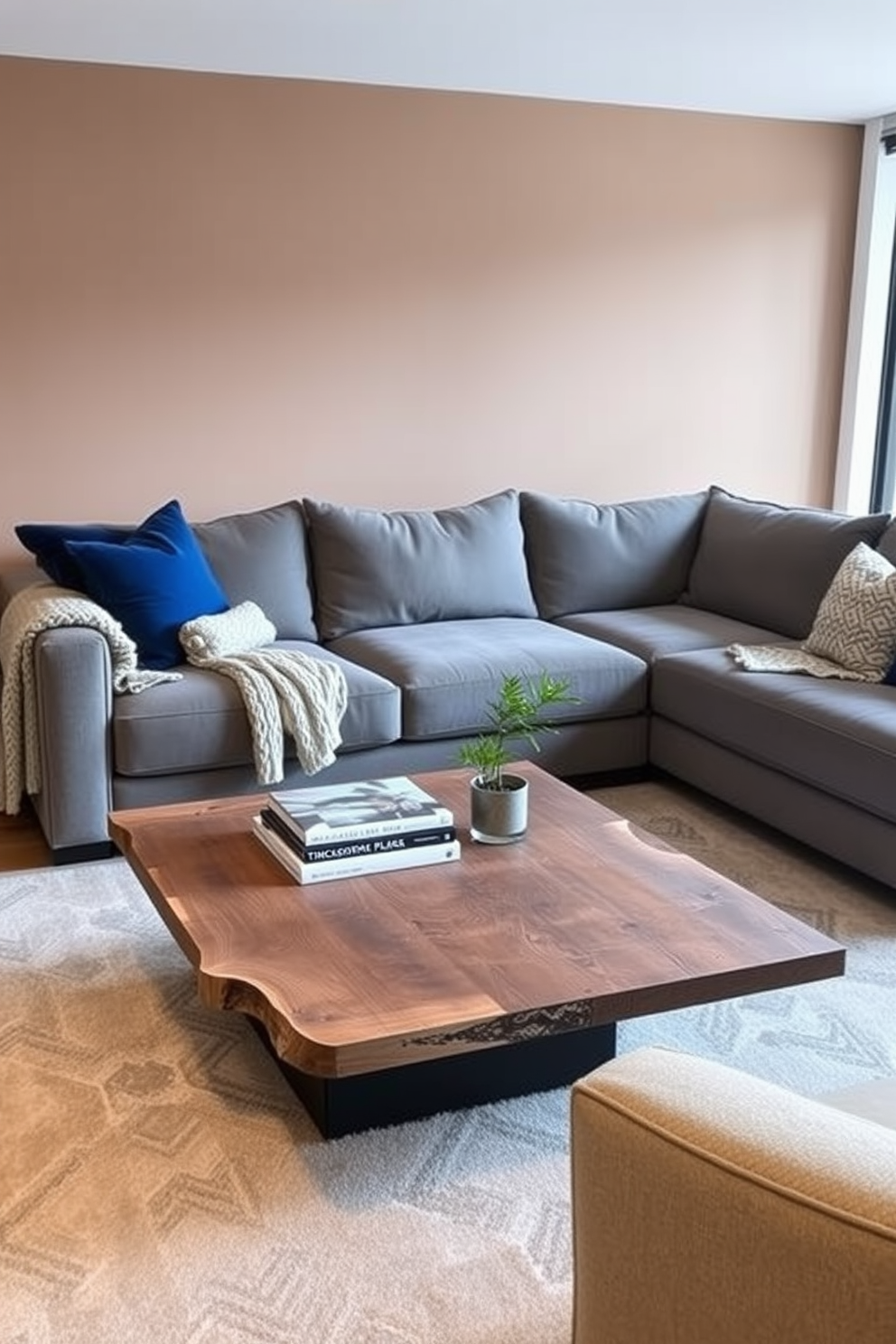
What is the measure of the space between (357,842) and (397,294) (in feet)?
8.47

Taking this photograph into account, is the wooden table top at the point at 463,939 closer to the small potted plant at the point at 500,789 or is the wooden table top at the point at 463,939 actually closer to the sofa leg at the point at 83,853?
the small potted plant at the point at 500,789

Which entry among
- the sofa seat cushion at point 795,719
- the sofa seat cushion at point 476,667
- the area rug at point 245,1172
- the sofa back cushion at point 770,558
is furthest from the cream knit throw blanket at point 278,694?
the sofa back cushion at point 770,558

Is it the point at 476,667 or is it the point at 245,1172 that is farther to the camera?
the point at 476,667

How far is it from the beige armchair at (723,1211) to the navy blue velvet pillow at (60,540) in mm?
2856

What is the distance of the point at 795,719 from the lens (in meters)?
3.37

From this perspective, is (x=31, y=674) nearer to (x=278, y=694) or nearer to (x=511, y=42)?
(x=278, y=694)

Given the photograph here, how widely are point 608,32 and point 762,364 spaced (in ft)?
5.66

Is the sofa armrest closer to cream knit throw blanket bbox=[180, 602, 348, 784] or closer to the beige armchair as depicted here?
cream knit throw blanket bbox=[180, 602, 348, 784]

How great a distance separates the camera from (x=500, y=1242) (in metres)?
1.96

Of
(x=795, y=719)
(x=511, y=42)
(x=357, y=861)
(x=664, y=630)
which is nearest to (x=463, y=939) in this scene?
(x=357, y=861)

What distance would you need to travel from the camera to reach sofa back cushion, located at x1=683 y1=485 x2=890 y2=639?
13.5 ft

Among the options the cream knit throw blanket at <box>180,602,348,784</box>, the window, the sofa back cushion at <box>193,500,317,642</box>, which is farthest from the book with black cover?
the window

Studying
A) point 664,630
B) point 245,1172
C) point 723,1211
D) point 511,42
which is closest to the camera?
point 723,1211

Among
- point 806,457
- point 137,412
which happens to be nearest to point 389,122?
point 137,412
